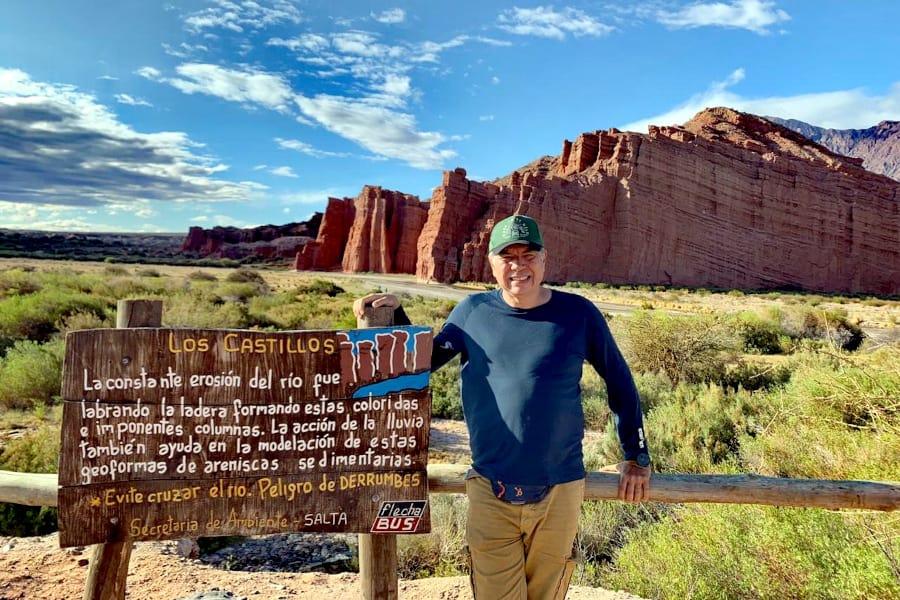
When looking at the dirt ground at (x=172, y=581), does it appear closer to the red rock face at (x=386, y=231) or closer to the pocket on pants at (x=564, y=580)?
the pocket on pants at (x=564, y=580)

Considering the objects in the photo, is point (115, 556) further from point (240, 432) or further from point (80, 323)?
point (80, 323)

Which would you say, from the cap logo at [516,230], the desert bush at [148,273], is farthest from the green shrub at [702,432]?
the desert bush at [148,273]

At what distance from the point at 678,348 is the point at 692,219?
1743 inches

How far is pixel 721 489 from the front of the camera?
2.88 m

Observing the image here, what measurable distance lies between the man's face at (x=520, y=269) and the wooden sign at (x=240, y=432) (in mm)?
438

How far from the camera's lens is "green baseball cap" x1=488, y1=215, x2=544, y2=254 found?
2.36 metres

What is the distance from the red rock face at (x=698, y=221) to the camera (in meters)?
49.3

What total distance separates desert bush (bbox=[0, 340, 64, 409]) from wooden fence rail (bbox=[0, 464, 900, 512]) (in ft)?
19.6

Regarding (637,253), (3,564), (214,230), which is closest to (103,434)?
(3,564)

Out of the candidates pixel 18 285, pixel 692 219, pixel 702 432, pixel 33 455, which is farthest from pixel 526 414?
pixel 692 219

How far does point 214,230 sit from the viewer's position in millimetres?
115688

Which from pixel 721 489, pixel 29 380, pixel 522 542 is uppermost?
pixel 721 489

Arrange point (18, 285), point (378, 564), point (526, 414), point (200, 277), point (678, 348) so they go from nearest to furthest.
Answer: point (526, 414) < point (378, 564) < point (678, 348) < point (18, 285) < point (200, 277)

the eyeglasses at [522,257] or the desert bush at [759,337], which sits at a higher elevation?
the eyeglasses at [522,257]
